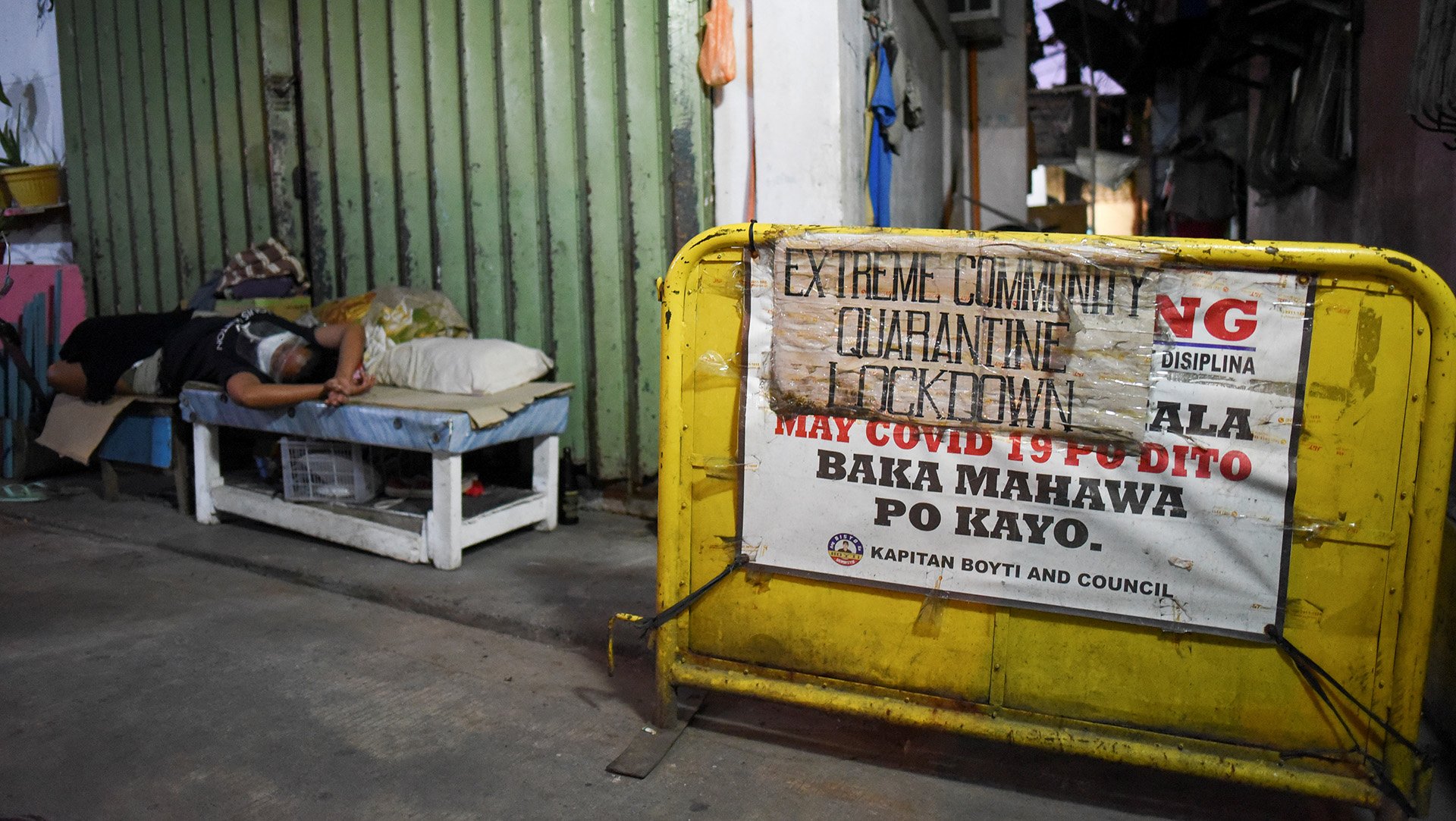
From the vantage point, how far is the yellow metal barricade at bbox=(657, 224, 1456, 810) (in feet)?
7.28

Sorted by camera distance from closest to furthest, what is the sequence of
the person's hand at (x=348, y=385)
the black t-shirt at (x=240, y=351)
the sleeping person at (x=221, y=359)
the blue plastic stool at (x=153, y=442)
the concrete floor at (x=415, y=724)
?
1. the concrete floor at (x=415, y=724)
2. the person's hand at (x=348, y=385)
3. the sleeping person at (x=221, y=359)
4. the black t-shirt at (x=240, y=351)
5. the blue plastic stool at (x=153, y=442)

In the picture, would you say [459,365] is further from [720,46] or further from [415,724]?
[415,724]

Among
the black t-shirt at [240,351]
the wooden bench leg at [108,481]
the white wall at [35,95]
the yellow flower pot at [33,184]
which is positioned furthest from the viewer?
the white wall at [35,95]

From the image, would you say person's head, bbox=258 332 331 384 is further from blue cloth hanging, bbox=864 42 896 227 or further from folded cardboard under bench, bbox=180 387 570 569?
blue cloth hanging, bbox=864 42 896 227

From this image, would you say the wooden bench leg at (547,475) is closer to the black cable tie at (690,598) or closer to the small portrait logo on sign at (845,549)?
the black cable tie at (690,598)

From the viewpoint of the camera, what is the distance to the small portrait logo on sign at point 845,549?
2627 mm

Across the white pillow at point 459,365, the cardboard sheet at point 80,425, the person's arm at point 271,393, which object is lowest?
the cardboard sheet at point 80,425

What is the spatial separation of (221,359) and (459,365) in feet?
4.31

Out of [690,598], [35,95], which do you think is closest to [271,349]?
[690,598]

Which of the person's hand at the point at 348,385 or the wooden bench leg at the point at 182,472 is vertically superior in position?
the person's hand at the point at 348,385

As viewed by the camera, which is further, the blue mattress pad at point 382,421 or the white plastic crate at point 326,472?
the white plastic crate at point 326,472

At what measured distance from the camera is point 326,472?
4.81m

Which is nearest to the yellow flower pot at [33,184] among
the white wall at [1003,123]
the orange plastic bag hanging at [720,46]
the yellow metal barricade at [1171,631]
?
the orange plastic bag hanging at [720,46]

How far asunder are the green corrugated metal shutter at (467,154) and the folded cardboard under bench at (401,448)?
56 centimetres
